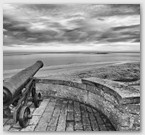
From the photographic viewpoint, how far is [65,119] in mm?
3004

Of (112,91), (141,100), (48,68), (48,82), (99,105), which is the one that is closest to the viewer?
(112,91)

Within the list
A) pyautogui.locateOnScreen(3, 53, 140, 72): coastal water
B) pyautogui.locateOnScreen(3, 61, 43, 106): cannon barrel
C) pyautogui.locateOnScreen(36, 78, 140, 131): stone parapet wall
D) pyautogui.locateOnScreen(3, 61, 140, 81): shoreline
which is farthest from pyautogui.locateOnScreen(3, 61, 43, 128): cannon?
pyautogui.locateOnScreen(36, 78, 140, 131): stone parapet wall

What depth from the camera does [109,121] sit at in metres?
2.91

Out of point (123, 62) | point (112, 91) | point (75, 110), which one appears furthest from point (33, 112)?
point (123, 62)

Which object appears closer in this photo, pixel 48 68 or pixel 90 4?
pixel 90 4

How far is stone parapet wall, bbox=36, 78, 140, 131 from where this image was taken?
8.36ft

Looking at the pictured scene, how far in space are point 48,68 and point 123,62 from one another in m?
1.33

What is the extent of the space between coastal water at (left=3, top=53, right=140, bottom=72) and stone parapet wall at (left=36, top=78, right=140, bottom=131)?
39 centimetres

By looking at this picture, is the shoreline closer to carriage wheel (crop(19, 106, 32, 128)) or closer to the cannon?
the cannon

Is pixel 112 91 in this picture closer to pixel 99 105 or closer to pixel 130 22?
pixel 99 105

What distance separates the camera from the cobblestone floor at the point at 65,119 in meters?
2.79

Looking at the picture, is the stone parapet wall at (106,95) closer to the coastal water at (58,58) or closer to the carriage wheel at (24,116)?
the coastal water at (58,58)

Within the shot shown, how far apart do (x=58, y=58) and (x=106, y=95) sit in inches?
39.3

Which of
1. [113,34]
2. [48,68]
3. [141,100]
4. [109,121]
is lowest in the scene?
[109,121]
